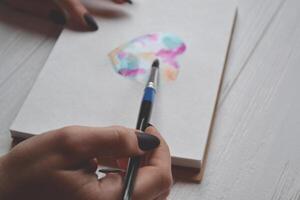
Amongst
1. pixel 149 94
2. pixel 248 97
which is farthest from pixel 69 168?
pixel 248 97

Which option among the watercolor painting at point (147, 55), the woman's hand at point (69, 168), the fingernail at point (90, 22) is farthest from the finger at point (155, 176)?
the fingernail at point (90, 22)

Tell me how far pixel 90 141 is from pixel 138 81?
21 centimetres

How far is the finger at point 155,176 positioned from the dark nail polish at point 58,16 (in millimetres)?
333

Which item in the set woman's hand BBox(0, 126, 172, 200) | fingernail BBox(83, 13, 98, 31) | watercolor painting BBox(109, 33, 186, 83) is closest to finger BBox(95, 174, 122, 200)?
woman's hand BBox(0, 126, 172, 200)

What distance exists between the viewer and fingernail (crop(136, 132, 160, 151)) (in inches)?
21.5

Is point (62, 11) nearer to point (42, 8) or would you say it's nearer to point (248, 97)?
point (42, 8)

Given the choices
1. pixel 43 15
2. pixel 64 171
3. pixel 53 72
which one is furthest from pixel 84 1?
pixel 64 171

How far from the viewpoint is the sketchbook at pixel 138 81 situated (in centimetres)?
65

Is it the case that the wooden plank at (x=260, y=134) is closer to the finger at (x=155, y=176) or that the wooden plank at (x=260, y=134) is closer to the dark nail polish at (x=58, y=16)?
the finger at (x=155, y=176)

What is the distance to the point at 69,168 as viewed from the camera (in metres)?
0.51

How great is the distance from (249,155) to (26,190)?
Answer: 0.28m

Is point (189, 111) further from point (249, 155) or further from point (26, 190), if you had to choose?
point (26, 190)

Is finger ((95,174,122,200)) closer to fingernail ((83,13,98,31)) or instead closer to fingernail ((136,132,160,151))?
fingernail ((136,132,160,151))

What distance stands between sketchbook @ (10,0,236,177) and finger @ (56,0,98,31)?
0.01 m
